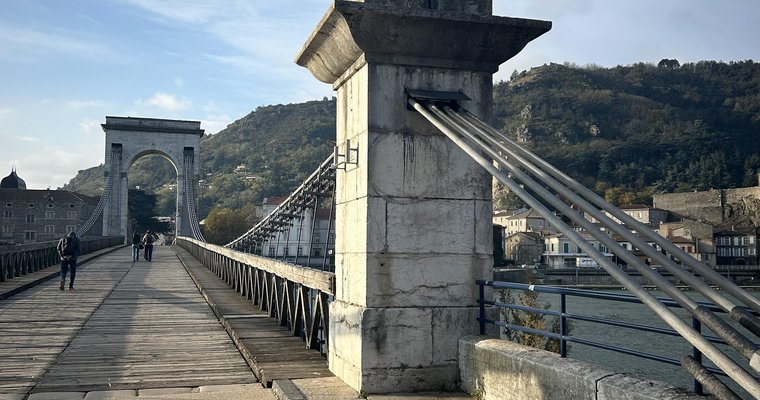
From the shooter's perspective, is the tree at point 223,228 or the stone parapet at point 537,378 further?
the tree at point 223,228

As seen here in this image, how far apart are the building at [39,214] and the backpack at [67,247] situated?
78.2 m

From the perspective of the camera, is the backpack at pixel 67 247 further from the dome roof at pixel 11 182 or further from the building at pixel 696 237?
the dome roof at pixel 11 182

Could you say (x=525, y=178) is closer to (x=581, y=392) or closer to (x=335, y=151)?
(x=581, y=392)

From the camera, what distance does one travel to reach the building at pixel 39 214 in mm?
88438

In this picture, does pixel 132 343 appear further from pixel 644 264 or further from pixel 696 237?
pixel 696 237

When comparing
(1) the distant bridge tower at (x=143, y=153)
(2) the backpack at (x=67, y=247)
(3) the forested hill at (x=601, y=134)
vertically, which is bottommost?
(2) the backpack at (x=67, y=247)

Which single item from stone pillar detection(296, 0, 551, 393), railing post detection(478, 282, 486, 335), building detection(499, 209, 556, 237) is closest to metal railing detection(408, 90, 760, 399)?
stone pillar detection(296, 0, 551, 393)

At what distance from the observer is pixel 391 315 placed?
211 inches

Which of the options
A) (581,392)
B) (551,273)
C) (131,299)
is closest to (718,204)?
(551,273)

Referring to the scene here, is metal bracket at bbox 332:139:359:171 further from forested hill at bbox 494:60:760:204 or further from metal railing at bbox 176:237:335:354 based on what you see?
forested hill at bbox 494:60:760:204

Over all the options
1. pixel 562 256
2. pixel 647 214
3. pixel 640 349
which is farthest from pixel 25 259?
pixel 647 214

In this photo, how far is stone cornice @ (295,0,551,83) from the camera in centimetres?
522

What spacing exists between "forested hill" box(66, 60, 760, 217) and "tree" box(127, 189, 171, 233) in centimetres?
2874

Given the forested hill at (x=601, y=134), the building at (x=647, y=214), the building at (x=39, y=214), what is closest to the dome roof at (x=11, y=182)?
the building at (x=39, y=214)
